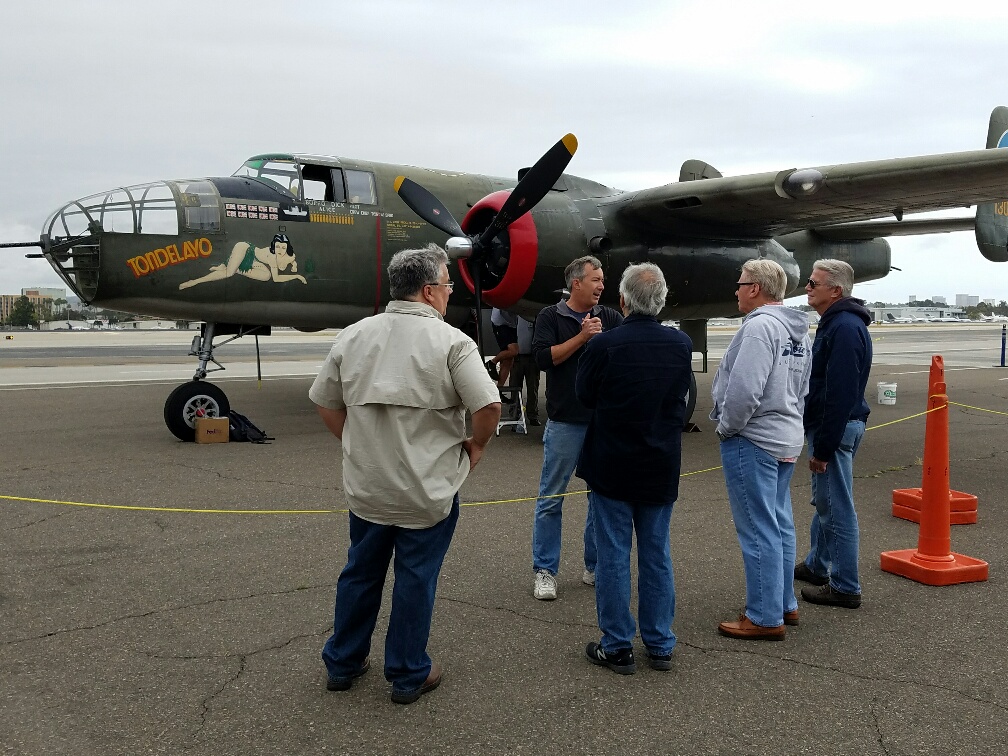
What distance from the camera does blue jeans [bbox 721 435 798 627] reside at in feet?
12.9

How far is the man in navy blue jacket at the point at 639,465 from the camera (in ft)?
11.9

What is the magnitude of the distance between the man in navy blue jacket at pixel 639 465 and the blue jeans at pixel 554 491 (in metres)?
0.82

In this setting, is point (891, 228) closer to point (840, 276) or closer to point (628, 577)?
point (840, 276)

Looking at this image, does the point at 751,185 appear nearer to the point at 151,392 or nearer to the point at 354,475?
the point at 354,475

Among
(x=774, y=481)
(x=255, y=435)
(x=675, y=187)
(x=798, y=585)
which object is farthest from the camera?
(x=675, y=187)

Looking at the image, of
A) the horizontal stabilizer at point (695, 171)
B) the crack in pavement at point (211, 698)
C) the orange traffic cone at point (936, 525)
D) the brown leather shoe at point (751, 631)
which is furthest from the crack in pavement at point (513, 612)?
the horizontal stabilizer at point (695, 171)

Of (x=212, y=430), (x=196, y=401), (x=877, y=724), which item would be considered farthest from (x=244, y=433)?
(x=877, y=724)

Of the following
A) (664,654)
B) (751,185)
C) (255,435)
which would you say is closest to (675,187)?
(751,185)

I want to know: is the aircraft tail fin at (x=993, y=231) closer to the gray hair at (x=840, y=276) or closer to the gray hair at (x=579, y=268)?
the gray hair at (x=840, y=276)

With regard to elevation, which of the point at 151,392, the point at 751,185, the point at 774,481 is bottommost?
the point at 151,392

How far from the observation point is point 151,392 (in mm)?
16078

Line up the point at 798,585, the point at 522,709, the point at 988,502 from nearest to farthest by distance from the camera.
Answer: the point at 522,709, the point at 798,585, the point at 988,502

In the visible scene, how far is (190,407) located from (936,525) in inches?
320

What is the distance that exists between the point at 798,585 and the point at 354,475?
2.96 m
